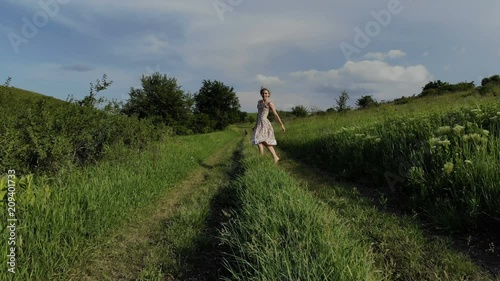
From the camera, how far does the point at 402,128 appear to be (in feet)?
22.0

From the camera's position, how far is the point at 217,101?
60.6m

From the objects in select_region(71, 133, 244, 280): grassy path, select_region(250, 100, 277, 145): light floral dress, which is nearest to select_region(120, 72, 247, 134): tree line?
select_region(250, 100, 277, 145): light floral dress

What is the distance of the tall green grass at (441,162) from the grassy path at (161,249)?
275 cm

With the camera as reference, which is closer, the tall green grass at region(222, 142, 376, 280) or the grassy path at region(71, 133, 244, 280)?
the tall green grass at region(222, 142, 376, 280)

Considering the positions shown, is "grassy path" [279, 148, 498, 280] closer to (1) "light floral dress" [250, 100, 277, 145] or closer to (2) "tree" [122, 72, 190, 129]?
(1) "light floral dress" [250, 100, 277, 145]

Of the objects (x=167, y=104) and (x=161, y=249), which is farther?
(x=167, y=104)

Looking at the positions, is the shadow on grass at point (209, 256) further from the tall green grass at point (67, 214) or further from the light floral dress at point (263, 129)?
the light floral dress at point (263, 129)

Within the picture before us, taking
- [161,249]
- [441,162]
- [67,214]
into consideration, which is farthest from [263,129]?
[67,214]

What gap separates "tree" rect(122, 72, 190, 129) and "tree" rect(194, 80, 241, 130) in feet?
A: 54.9

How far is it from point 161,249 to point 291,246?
1676mm

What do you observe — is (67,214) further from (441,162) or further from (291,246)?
(441,162)

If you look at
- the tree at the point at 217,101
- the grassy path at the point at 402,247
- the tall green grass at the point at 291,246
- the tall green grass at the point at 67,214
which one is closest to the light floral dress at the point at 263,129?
the tall green grass at the point at 67,214

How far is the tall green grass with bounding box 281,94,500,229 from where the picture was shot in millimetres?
3719

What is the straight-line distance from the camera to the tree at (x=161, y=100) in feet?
126
